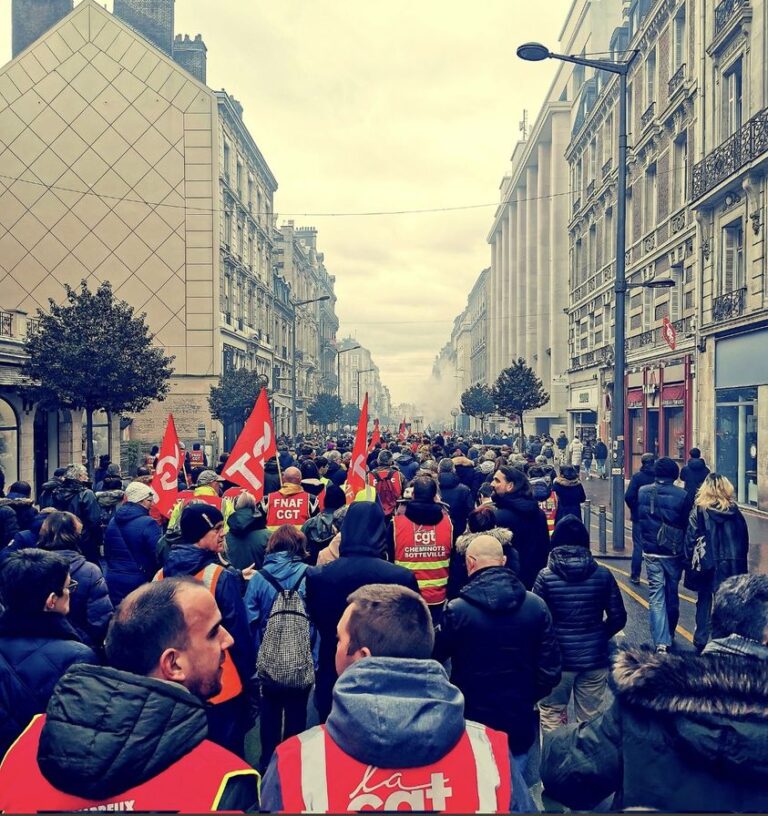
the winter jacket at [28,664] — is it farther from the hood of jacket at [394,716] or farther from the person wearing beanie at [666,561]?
the person wearing beanie at [666,561]

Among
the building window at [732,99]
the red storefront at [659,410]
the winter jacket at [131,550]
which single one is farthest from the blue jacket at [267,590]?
the red storefront at [659,410]

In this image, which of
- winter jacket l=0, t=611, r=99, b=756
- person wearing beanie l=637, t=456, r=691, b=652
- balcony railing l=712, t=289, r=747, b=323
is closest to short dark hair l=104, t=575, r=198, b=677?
winter jacket l=0, t=611, r=99, b=756

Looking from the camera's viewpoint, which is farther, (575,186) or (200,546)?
(575,186)

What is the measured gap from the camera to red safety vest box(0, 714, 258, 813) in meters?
1.75

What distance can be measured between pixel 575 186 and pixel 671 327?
1903cm

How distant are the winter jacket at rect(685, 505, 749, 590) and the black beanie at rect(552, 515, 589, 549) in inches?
89.3

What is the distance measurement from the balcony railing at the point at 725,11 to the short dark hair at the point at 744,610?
770 inches

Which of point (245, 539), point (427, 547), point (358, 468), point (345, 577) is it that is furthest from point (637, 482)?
point (345, 577)

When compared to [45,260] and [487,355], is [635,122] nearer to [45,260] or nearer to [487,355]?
[45,260]

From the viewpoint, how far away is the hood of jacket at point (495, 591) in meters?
3.62

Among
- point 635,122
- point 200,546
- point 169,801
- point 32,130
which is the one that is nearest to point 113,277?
point 32,130

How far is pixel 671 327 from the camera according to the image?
75.3 feet

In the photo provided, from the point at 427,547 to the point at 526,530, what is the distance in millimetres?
1249

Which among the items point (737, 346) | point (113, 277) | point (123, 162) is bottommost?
point (737, 346)
